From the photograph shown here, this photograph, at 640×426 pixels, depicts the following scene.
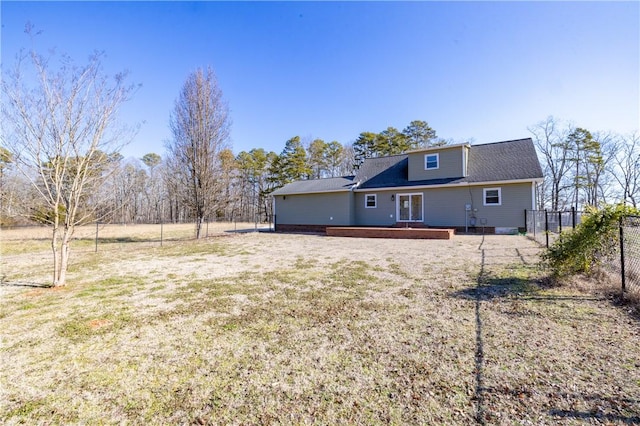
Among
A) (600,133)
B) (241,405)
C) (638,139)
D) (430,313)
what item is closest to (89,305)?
(241,405)

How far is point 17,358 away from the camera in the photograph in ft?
8.66

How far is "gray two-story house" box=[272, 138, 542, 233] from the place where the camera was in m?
13.2

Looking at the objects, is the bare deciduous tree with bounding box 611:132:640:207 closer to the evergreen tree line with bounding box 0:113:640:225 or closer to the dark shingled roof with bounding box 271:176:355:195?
→ the evergreen tree line with bounding box 0:113:640:225

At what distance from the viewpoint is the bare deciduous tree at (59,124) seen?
15.5 feet

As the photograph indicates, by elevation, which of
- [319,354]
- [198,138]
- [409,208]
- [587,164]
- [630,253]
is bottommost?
[319,354]

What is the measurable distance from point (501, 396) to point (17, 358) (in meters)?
4.21

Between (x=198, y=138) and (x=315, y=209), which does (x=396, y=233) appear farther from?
(x=198, y=138)

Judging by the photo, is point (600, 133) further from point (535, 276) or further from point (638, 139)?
point (535, 276)

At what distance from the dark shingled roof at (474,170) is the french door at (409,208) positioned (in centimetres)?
74

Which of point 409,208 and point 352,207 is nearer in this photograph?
point 409,208

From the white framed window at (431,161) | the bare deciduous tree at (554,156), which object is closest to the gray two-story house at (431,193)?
the white framed window at (431,161)

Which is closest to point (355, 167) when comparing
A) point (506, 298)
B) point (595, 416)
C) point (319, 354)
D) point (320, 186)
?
point (320, 186)

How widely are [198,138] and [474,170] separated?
46.5 feet

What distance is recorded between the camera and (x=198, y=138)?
13.9 m
